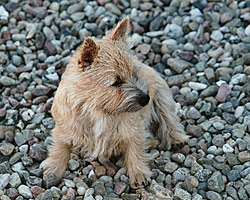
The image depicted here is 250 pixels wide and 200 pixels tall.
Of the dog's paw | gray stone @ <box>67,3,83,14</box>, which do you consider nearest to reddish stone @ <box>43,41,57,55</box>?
gray stone @ <box>67,3,83,14</box>

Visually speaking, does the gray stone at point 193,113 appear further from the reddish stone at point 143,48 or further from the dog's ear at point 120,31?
the dog's ear at point 120,31

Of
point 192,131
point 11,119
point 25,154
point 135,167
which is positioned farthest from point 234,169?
point 11,119

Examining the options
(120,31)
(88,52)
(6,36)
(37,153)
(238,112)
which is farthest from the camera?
(6,36)

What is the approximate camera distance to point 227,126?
554cm

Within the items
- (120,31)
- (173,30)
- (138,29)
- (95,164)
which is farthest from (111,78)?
(173,30)

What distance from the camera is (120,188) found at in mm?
4863

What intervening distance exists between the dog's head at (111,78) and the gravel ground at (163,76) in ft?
3.51

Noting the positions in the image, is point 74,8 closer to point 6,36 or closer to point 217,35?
point 6,36

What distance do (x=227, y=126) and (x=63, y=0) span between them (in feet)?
11.9

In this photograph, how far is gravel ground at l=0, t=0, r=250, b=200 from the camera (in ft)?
16.0

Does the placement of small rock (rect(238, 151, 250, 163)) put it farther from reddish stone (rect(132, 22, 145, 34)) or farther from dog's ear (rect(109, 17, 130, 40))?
reddish stone (rect(132, 22, 145, 34))

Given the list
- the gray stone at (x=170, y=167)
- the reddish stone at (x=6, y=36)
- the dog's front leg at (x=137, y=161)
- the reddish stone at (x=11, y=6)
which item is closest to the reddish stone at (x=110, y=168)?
the dog's front leg at (x=137, y=161)

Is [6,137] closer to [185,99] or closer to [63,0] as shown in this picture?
[185,99]

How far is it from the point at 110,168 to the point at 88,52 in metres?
1.55
